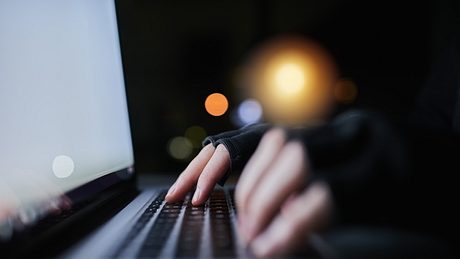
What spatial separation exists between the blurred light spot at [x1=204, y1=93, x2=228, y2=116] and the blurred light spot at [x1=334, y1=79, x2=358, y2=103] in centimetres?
85

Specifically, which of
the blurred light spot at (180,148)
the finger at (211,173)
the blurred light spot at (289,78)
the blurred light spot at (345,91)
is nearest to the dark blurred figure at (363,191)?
the finger at (211,173)

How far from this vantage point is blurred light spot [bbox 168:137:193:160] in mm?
2401

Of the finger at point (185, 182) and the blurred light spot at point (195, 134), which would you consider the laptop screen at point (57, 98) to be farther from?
the blurred light spot at point (195, 134)

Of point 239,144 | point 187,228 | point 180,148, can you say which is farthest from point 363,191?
point 180,148

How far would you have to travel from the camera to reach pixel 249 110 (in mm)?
2721

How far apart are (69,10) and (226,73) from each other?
7.07 feet

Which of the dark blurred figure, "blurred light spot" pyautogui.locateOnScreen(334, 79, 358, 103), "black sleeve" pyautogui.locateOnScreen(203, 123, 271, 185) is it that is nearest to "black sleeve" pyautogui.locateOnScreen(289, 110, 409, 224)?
the dark blurred figure

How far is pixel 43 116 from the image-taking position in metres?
0.53

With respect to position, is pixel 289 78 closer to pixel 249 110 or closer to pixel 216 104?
pixel 249 110

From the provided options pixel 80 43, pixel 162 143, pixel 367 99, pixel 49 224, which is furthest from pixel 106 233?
pixel 367 99

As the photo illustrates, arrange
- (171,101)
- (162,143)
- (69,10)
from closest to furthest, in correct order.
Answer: (69,10) → (162,143) → (171,101)

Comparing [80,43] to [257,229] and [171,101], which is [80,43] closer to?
[257,229]

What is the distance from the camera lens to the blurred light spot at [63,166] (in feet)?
1.81

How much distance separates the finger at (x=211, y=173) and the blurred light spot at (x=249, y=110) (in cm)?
202
